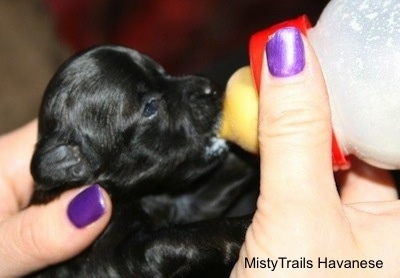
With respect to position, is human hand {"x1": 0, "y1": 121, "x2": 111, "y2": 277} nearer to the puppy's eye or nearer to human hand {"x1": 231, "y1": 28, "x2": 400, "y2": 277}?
the puppy's eye

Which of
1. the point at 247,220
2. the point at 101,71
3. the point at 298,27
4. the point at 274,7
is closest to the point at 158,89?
the point at 101,71

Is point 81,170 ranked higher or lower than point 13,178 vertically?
higher

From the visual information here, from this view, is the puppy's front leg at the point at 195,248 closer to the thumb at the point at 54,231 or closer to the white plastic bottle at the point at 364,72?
the thumb at the point at 54,231

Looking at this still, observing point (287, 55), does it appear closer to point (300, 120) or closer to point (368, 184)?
point (300, 120)

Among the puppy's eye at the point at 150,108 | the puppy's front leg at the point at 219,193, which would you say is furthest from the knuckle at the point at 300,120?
the puppy's front leg at the point at 219,193

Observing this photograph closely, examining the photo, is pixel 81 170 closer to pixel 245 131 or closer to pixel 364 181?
pixel 245 131

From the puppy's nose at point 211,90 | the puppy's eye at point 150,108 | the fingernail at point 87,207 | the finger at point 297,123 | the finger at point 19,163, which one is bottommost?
the finger at point 19,163
